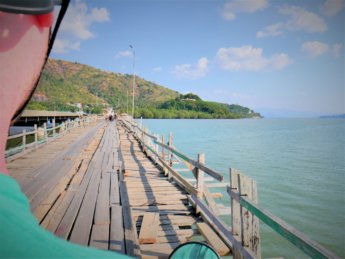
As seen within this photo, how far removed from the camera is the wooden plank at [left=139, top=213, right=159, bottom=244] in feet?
15.3

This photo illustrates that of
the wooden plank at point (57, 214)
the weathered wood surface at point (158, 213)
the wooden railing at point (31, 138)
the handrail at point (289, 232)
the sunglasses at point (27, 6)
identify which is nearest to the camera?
the sunglasses at point (27, 6)

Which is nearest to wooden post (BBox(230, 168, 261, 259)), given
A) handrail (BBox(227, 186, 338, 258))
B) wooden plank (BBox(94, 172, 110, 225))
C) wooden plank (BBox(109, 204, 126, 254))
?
handrail (BBox(227, 186, 338, 258))

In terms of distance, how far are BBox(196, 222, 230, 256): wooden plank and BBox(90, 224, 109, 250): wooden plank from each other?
194 centimetres

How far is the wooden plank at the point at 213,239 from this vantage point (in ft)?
14.4

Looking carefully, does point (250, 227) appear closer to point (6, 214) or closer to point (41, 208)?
point (6, 214)

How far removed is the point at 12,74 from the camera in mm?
643

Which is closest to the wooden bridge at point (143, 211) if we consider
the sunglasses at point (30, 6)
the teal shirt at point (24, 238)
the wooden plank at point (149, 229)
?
the wooden plank at point (149, 229)

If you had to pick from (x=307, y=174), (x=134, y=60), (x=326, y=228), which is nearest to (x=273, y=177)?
(x=307, y=174)

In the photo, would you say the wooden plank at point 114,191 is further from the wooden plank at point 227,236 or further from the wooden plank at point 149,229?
the wooden plank at point 227,236

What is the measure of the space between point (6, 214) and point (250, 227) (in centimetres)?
325

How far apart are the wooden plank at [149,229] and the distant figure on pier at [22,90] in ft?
14.6

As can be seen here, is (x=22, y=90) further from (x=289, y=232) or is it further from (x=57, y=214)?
(x=57, y=214)

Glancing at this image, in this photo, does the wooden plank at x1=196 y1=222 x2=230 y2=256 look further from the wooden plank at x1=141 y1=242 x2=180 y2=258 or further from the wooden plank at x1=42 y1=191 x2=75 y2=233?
the wooden plank at x1=42 y1=191 x2=75 y2=233

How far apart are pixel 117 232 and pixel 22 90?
157 inches
